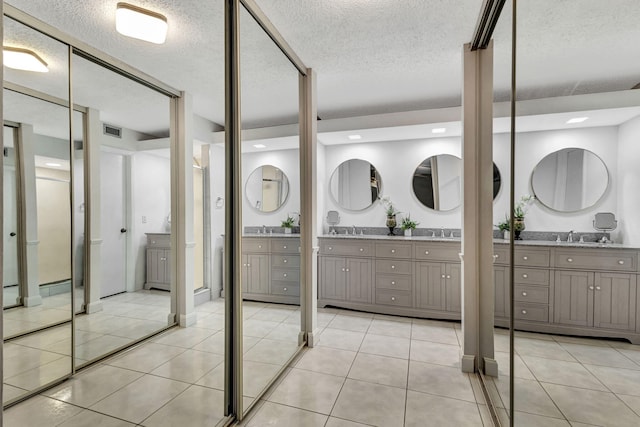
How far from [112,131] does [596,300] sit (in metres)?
Answer: 2.02

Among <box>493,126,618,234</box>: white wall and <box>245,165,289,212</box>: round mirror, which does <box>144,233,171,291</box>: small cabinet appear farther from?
<box>493,126,618,234</box>: white wall

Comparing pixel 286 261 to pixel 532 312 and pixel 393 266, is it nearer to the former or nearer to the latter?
pixel 393 266

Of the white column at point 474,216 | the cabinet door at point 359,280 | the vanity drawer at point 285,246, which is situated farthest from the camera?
the cabinet door at point 359,280

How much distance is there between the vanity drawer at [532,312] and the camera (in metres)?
1.37

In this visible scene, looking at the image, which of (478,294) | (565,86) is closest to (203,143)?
(565,86)

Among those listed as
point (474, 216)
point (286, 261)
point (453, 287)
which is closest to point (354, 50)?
point (474, 216)

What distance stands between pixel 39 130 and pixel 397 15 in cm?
216

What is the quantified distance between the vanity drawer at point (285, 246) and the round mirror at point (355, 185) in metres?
1.96

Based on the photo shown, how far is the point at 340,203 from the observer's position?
15.5 ft

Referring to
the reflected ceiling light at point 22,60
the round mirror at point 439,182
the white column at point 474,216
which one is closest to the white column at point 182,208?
the reflected ceiling light at point 22,60

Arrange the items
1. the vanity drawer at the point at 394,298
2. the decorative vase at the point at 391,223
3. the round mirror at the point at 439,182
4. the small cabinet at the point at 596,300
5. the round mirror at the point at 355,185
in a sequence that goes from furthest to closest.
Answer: the round mirror at the point at 355,185
the decorative vase at the point at 391,223
the round mirror at the point at 439,182
the vanity drawer at the point at 394,298
the small cabinet at the point at 596,300

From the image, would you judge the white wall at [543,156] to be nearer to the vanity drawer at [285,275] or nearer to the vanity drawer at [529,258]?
the vanity drawer at [529,258]

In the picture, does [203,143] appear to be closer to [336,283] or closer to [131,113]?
[131,113]

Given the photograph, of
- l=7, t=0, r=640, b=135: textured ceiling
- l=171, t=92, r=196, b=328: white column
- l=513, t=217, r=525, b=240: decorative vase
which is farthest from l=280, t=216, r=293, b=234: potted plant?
l=513, t=217, r=525, b=240: decorative vase
